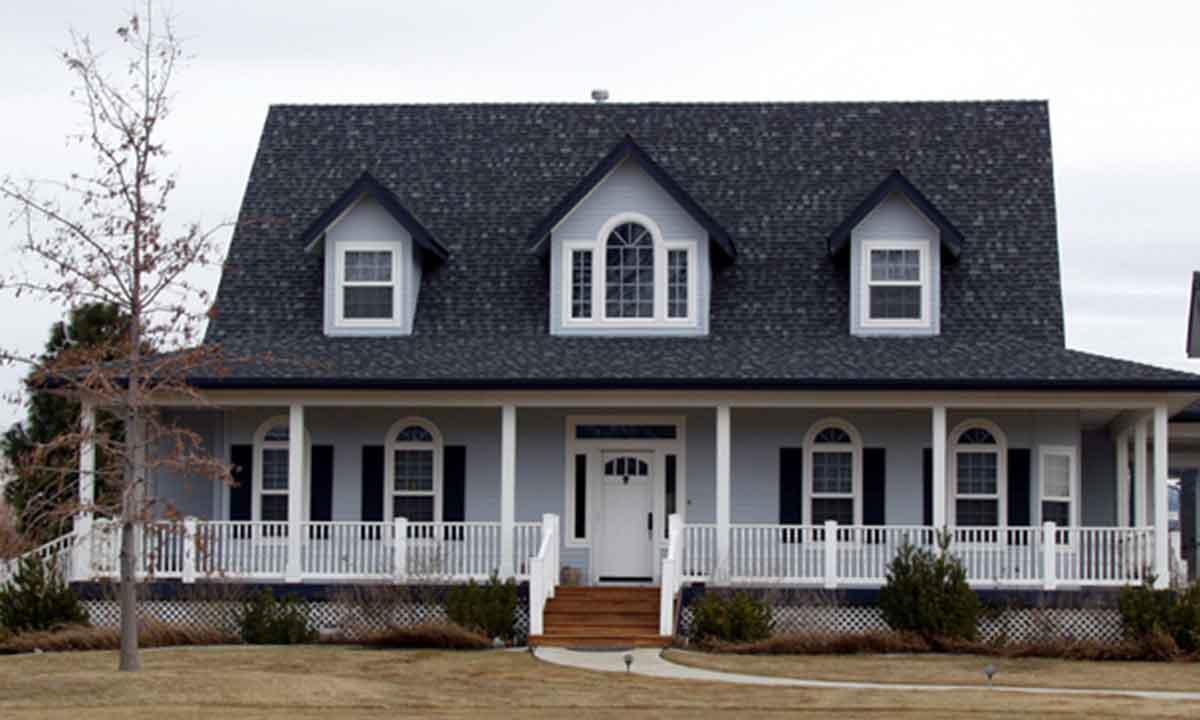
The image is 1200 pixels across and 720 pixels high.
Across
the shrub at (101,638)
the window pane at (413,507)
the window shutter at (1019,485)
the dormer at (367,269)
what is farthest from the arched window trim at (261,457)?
the window shutter at (1019,485)

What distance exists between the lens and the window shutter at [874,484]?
3172cm

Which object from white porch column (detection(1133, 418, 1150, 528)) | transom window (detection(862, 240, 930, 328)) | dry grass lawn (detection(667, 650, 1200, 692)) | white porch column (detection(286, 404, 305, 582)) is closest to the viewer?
dry grass lawn (detection(667, 650, 1200, 692))

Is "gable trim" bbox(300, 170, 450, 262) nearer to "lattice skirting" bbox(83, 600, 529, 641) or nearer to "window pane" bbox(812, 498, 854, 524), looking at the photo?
"lattice skirting" bbox(83, 600, 529, 641)

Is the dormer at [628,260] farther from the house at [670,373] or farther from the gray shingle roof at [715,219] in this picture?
the gray shingle roof at [715,219]

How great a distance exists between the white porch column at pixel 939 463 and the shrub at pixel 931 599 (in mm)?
1275

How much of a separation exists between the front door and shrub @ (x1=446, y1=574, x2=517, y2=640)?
3.74m

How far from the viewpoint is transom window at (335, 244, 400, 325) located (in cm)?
3294

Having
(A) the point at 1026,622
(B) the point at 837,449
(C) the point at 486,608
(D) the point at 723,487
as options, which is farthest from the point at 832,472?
(C) the point at 486,608

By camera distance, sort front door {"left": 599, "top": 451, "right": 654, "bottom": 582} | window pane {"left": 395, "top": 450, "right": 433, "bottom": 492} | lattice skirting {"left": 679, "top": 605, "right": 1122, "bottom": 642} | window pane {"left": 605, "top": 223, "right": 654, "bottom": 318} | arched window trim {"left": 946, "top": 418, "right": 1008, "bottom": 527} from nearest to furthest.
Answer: lattice skirting {"left": 679, "top": 605, "right": 1122, "bottom": 642} → arched window trim {"left": 946, "top": 418, "right": 1008, "bottom": 527} → front door {"left": 599, "top": 451, "right": 654, "bottom": 582} → window pane {"left": 395, "top": 450, "right": 433, "bottom": 492} → window pane {"left": 605, "top": 223, "right": 654, "bottom": 318}

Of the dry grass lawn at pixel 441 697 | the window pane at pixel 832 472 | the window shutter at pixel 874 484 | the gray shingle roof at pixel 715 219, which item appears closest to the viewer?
the dry grass lawn at pixel 441 697

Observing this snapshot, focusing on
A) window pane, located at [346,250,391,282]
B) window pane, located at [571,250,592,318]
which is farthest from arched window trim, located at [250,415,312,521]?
window pane, located at [571,250,592,318]

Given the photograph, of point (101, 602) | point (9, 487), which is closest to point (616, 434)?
point (101, 602)

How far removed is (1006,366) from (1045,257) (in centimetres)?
412

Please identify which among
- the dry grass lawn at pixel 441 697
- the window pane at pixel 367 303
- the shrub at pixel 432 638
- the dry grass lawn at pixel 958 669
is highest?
the window pane at pixel 367 303
